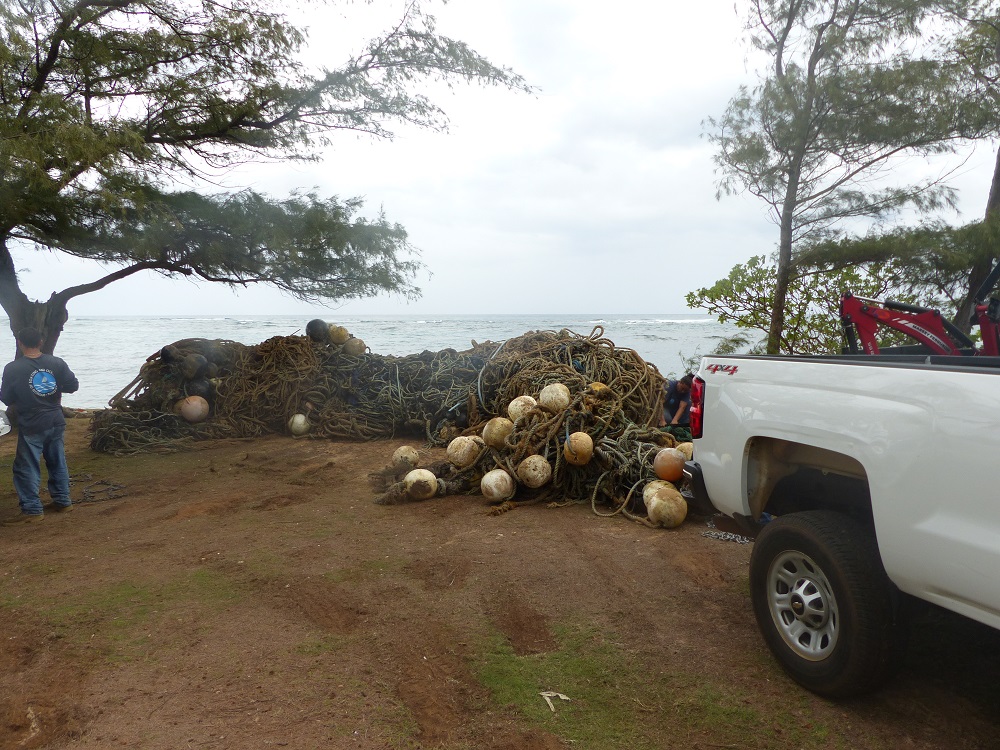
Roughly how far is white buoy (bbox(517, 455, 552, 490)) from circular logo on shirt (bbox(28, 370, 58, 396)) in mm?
4518

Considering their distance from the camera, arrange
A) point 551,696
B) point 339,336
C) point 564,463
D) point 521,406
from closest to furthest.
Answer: point 551,696 → point 564,463 → point 521,406 → point 339,336

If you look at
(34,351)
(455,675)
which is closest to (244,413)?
(34,351)

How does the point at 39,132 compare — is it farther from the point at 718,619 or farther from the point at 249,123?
the point at 718,619

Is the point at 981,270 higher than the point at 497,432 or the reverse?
higher

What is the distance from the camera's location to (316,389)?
11.0 m

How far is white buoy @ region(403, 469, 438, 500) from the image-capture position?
6.66 metres

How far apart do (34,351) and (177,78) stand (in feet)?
18.1

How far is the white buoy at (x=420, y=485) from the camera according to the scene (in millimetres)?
6656

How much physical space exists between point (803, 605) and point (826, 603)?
0.36 ft

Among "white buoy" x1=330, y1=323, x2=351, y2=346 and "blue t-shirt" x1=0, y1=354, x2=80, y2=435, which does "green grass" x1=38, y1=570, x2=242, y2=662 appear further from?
"white buoy" x1=330, y1=323, x2=351, y2=346

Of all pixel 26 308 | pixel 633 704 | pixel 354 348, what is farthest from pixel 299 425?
pixel 633 704

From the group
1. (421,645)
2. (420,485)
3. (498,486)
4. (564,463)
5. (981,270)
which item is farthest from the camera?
(981,270)

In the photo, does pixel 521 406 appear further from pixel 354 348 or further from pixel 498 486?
pixel 354 348

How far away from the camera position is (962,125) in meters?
10.1
